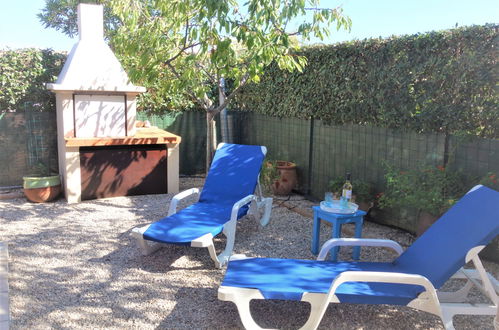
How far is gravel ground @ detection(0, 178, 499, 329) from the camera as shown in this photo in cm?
325

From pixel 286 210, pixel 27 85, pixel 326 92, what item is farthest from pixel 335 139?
pixel 27 85

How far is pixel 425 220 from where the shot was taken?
15.2 feet

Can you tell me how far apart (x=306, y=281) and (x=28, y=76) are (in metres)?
6.49

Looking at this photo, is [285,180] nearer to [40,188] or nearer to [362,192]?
[362,192]

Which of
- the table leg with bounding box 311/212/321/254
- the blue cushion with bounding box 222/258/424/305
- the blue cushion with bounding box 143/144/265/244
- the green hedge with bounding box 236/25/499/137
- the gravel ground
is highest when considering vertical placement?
the green hedge with bounding box 236/25/499/137

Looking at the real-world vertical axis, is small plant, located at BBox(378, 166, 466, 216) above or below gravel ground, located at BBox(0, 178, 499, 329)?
above

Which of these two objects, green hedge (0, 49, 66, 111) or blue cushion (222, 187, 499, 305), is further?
green hedge (0, 49, 66, 111)

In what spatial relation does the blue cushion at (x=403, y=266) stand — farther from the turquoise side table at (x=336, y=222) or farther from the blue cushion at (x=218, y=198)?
the blue cushion at (x=218, y=198)

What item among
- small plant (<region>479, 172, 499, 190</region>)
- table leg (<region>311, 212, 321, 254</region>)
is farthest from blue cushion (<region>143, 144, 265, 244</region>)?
small plant (<region>479, 172, 499, 190</region>)

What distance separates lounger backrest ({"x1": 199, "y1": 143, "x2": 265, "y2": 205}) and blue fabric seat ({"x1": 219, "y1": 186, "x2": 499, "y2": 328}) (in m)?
1.99

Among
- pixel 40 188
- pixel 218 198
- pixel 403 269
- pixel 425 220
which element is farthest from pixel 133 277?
pixel 40 188

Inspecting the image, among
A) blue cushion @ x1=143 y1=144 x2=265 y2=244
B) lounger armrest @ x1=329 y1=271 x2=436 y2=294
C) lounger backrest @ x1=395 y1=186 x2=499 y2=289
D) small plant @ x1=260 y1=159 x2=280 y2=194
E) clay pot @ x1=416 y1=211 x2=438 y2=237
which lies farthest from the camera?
small plant @ x1=260 y1=159 x2=280 y2=194

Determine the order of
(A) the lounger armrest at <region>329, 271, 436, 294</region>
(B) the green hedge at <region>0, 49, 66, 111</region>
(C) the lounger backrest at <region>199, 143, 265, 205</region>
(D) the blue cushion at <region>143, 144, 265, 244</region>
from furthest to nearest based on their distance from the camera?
(B) the green hedge at <region>0, 49, 66, 111</region>
(C) the lounger backrest at <region>199, 143, 265, 205</region>
(D) the blue cushion at <region>143, 144, 265, 244</region>
(A) the lounger armrest at <region>329, 271, 436, 294</region>

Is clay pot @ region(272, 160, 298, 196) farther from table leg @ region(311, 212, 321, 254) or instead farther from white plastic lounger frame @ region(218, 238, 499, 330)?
white plastic lounger frame @ region(218, 238, 499, 330)
